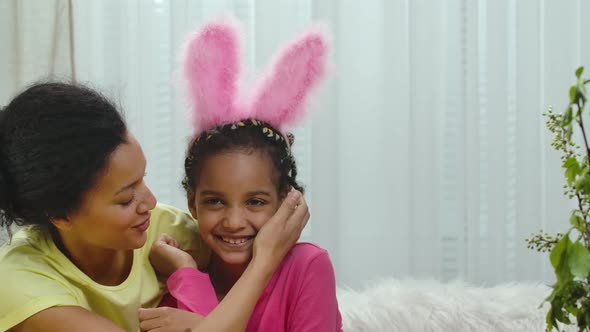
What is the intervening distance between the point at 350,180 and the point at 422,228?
25 centimetres

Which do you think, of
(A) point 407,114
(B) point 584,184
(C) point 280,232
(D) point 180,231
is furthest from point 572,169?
(A) point 407,114

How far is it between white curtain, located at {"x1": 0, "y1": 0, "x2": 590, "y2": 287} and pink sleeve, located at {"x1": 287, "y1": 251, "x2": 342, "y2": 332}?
0.87 meters

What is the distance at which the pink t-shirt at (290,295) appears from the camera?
1244 mm

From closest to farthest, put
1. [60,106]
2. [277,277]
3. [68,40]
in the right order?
1. [60,106]
2. [277,277]
3. [68,40]

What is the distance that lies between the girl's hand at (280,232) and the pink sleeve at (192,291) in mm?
103

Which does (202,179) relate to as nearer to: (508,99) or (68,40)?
(68,40)

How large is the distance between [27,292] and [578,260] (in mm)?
759

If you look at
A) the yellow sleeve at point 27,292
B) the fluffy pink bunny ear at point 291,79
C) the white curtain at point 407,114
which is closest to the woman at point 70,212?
the yellow sleeve at point 27,292

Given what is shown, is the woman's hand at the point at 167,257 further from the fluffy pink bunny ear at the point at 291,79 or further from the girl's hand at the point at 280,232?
the fluffy pink bunny ear at the point at 291,79

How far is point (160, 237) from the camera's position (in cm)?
134

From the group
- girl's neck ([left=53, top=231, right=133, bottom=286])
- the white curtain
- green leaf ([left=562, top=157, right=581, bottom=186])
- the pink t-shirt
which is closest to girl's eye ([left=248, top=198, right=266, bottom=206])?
the pink t-shirt

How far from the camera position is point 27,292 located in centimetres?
109

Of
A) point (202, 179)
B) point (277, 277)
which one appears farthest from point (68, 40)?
point (277, 277)

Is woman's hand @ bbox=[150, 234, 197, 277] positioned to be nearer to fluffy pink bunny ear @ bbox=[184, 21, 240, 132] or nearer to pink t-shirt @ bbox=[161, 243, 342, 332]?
pink t-shirt @ bbox=[161, 243, 342, 332]
